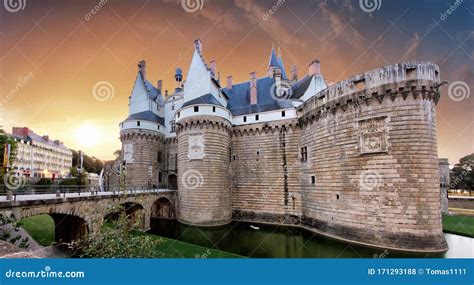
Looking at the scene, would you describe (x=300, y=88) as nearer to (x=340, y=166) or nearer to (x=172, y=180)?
(x=340, y=166)

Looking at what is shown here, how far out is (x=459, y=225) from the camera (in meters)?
15.8

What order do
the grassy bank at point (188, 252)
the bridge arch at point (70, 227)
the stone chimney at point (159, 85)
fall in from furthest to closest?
the stone chimney at point (159, 85) < the bridge arch at point (70, 227) < the grassy bank at point (188, 252)

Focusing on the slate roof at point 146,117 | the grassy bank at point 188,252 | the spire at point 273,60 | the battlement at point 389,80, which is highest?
the spire at point 273,60

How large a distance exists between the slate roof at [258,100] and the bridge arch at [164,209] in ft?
36.8

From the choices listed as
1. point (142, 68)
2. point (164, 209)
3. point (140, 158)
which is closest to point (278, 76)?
point (140, 158)

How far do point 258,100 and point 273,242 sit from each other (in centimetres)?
1392

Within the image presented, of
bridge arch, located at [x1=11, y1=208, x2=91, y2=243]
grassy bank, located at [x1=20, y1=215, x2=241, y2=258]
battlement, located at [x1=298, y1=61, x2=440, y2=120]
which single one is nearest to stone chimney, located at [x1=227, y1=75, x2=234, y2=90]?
battlement, located at [x1=298, y1=61, x2=440, y2=120]

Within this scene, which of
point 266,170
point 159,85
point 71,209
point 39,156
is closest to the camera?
point 71,209

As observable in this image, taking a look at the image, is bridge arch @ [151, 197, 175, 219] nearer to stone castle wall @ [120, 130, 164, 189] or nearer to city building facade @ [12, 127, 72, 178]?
stone castle wall @ [120, 130, 164, 189]

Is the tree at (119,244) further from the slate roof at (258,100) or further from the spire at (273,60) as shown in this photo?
the spire at (273,60)

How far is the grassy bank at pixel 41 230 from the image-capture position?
13170 millimetres

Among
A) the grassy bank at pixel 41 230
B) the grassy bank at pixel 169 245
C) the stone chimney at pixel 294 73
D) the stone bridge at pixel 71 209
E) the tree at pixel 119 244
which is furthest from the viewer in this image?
the stone chimney at pixel 294 73

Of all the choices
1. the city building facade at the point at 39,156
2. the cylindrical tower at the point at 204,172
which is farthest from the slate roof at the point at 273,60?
the city building facade at the point at 39,156

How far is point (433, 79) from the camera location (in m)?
11.7
